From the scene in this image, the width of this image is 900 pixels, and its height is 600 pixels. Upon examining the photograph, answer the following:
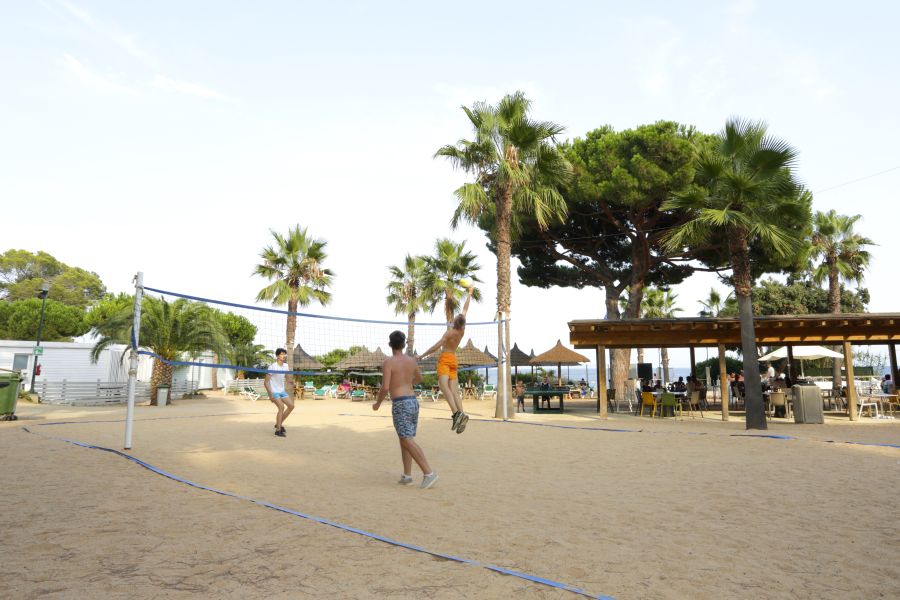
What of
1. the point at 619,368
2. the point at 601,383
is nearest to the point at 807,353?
the point at 619,368

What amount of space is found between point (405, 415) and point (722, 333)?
40.3 ft

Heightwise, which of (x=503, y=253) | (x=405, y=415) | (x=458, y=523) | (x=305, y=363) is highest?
(x=503, y=253)

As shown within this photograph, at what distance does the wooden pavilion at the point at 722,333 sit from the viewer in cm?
1389

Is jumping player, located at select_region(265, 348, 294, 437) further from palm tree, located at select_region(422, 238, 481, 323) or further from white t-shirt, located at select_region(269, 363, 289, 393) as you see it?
palm tree, located at select_region(422, 238, 481, 323)

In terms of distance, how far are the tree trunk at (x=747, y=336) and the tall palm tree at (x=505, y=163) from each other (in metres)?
5.16

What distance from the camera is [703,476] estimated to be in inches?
242

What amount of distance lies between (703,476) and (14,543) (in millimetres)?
6272

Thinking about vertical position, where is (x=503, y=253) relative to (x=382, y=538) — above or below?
Result: above

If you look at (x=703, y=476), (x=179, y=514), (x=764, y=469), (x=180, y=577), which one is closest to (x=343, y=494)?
(x=179, y=514)

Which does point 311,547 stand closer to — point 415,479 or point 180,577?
point 180,577

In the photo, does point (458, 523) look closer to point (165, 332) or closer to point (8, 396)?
point (8, 396)

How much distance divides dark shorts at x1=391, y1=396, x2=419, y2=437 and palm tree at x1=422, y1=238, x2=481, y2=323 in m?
21.1

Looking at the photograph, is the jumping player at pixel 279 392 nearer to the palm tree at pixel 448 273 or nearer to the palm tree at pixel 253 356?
the palm tree at pixel 448 273

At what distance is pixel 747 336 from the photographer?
40.3 feet
